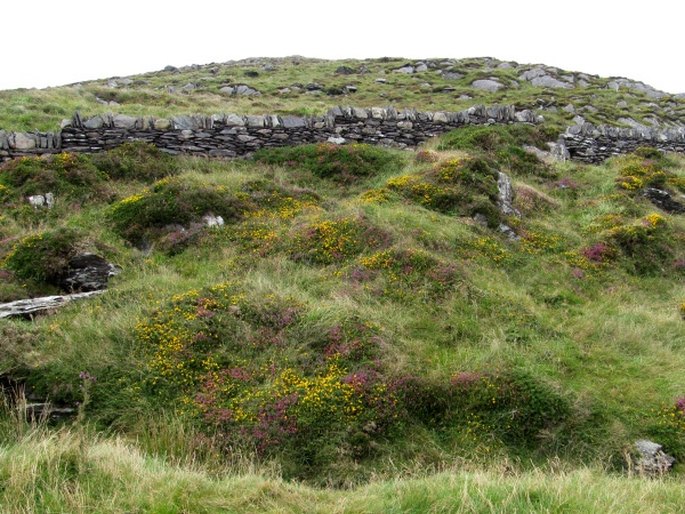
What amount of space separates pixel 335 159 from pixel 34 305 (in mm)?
10401

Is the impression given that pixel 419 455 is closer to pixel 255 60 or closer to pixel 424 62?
pixel 424 62

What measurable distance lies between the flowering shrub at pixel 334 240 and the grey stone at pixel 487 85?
2243 cm

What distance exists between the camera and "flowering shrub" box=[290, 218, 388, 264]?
11023 millimetres

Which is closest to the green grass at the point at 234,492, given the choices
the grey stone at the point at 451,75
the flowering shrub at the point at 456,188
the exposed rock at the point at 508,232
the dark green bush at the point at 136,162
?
the exposed rock at the point at 508,232

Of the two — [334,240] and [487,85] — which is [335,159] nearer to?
[334,240]

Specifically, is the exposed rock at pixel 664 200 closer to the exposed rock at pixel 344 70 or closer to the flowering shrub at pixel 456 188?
the flowering shrub at pixel 456 188

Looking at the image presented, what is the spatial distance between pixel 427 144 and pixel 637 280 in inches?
370

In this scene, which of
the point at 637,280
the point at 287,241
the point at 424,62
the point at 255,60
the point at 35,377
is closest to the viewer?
the point at 35,377

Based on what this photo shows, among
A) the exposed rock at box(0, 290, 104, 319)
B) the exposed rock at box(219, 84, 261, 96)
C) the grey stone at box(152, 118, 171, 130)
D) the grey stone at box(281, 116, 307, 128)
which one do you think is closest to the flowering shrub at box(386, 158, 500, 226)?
the grey stone at box(281, 116, 307, 128)

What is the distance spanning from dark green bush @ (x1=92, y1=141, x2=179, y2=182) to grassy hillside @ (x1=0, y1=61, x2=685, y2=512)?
1.87 ft

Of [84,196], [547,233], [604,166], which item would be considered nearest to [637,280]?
[547,233]

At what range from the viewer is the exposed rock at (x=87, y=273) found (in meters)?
9.99

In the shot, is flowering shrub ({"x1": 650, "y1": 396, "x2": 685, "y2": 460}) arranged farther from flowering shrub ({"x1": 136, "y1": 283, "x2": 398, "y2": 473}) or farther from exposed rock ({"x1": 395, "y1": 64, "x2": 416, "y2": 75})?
exposed rock ({"x1": 395, "y1": 64, "x2": 416, "y2": 75})

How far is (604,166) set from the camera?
2034cm
